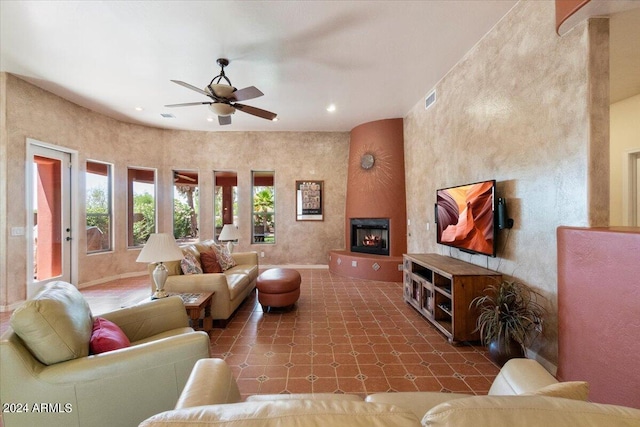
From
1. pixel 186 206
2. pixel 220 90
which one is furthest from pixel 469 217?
pixel 186 206

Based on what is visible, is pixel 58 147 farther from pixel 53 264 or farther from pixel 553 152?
pixel 553 152

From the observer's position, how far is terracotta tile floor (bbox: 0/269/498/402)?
2047 mm

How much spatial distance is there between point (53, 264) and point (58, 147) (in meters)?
1.98

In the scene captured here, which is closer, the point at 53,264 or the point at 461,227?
the point at 461,227

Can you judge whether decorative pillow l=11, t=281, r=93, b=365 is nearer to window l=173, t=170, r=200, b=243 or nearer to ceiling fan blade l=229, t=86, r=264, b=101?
ceiling fan blade l=229, t=86, r=264, b=101

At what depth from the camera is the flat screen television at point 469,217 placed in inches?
102

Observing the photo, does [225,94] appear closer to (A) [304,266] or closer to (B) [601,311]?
(B) [601,311]

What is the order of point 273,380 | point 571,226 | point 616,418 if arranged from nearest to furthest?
point 616,418, point 571,226, point 273,380

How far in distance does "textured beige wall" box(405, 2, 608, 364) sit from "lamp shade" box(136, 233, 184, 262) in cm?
327

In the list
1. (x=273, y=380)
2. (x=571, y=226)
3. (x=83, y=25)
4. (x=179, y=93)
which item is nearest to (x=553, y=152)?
(x=571, y=226)

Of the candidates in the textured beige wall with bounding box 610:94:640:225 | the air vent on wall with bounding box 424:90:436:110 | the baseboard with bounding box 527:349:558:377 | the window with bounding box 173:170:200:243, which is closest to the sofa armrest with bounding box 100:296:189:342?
the baseboard with bounding box 527:349:558:377

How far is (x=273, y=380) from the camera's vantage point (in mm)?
2080

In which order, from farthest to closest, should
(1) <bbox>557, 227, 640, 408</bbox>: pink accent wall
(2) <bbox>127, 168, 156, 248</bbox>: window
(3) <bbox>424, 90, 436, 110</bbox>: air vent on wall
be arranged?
1. (2) <bbox>127, 168, 156, 248</bbox>: window
2. (3) <bbox>424, 90, 436, 110</bbox>: air vent on wall
3. (1) <bbox>557, 227, 640, 408</bbox>: pink accent wall

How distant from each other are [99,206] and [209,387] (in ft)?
19.1
